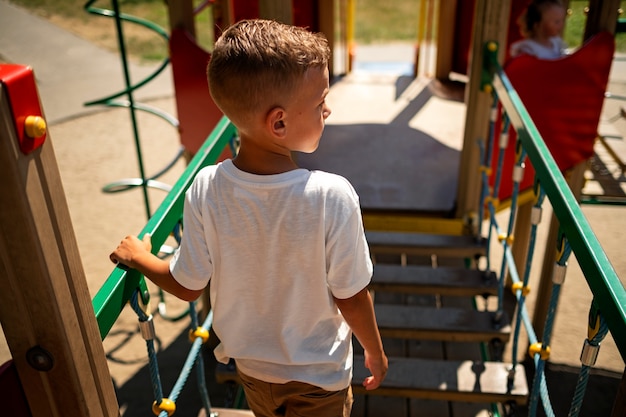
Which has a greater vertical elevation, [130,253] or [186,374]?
[130,253]

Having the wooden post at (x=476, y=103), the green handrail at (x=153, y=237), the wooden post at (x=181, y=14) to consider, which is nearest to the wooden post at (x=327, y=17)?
the wooden post at (x=181, y=14)

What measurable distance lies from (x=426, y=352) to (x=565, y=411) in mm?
1328

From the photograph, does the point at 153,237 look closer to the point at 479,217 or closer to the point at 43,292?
the point at 43,292

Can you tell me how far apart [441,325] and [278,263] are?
61.7 inches

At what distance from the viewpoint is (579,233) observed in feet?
4.99

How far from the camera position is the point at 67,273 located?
101 centimetres

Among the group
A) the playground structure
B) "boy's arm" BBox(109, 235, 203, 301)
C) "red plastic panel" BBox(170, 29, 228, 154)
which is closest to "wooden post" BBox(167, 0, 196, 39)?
"red plastic panel" BBox(170, 29, 228, 154)

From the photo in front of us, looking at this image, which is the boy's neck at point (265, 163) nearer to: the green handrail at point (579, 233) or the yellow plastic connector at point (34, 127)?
the yellow plastic connector at point (34, 127)

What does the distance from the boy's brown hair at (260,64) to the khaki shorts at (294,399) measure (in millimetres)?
631

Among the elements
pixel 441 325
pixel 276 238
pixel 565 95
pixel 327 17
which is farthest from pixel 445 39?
pixel 276 238

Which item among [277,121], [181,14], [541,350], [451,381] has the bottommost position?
[451,381]

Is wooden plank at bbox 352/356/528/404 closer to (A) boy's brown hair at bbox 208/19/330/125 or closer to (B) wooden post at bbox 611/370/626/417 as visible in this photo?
(B) wooden post at bbox 611/370/626/417

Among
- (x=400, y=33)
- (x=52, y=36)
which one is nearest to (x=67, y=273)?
(x=400, y=33)

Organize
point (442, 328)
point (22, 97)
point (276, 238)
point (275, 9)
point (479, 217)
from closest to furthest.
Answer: point (22, 97), point (276, 238), point (442, 328), point (275, 9), point (479, 217)
